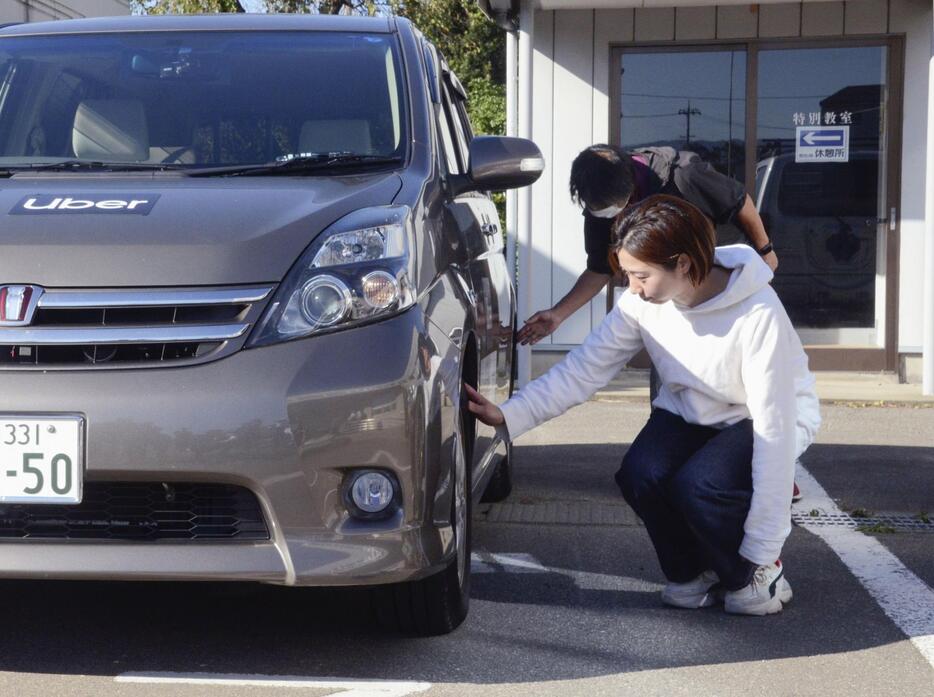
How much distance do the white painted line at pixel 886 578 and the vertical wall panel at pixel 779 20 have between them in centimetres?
486

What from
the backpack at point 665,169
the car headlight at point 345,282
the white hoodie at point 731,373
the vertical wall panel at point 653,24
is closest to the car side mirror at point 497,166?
the white hoodie at point 731,373

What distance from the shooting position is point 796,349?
12.7 ft

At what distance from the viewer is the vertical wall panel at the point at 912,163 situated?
932 cm

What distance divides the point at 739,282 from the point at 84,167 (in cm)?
185

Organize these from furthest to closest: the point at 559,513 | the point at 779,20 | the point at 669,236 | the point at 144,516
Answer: the point at 779,20
the point at 559,513
the point at 669,236
the point at 144,516

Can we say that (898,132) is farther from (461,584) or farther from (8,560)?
(8,560)

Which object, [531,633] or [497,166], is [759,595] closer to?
[531,633]

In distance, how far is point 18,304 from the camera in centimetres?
300

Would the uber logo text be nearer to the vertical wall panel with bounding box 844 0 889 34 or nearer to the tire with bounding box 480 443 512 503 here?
the tire with bounding box 480 443 512 503

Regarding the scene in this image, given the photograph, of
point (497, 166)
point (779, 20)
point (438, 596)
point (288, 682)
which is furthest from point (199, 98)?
point (779, 20)

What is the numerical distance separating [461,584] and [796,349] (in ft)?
3.86

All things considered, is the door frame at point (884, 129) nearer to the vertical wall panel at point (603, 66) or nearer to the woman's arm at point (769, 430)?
the vertical wall panel at point (603, 66)

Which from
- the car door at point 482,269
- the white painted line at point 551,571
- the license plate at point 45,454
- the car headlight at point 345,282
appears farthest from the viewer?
the white painted line at point 551,571

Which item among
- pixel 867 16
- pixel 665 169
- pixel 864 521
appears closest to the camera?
pixel 665 169
